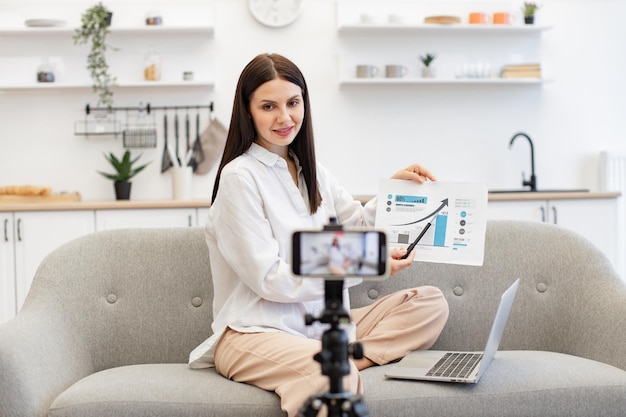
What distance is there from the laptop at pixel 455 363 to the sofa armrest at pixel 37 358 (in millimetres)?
867

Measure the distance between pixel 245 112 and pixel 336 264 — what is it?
1.10 metres

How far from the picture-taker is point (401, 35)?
16.5ft

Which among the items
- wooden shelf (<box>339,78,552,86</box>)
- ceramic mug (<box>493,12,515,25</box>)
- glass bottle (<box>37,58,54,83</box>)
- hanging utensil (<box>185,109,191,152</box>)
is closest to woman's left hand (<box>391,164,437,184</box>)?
wooden shelf (<box>339,78,552,86</box>)

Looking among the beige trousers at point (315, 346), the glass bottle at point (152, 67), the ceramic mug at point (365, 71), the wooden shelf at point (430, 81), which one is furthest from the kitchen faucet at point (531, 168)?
the beige trousers at point (315, 346)

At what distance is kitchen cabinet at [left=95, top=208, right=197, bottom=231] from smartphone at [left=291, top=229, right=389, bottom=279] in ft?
10.0

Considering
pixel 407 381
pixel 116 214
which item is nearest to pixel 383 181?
pixel 407 381

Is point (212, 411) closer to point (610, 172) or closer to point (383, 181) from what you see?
point (383, 181)

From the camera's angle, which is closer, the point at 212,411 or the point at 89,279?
the point at 212,411

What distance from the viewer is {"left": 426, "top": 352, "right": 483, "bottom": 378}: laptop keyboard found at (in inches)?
82.8

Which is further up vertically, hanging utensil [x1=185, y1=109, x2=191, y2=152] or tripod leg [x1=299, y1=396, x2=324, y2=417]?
hanging utensil [x1=185, y1=109, x2=191, y2=152]

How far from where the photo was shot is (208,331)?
2.47 metres

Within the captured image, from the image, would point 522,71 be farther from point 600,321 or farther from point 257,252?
point 257,252

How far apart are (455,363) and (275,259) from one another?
566 mm

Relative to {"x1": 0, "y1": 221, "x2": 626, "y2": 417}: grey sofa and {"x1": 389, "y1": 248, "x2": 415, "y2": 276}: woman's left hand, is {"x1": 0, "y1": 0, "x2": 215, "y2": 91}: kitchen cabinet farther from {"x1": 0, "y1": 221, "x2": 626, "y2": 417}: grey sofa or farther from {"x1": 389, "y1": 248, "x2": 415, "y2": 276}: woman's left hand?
{"x1": 389, "y1": 248, "x2": 415, "y2": 276}: woman's left hand
